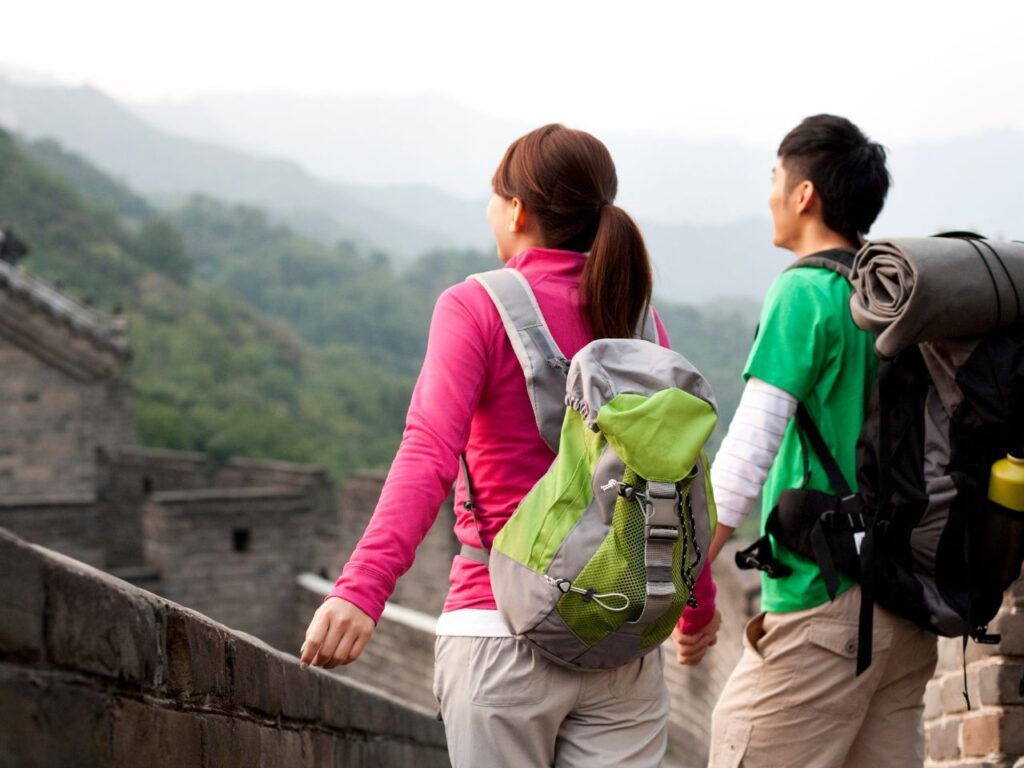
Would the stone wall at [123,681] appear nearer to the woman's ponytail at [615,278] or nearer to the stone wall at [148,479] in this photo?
the woman's ponytail at [615,278]

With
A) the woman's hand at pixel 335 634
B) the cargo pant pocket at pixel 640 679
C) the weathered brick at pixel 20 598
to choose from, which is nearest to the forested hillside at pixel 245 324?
the cargo pant pocket at pixel 640 679

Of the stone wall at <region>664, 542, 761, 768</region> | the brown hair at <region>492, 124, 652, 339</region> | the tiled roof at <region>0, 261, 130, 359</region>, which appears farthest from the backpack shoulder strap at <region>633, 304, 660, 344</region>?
the tiled roof at <region>0, 261, 130, 359</region>

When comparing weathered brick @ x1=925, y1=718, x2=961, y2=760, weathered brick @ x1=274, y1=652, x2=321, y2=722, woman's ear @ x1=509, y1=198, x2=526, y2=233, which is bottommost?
weathered brick @ x1=925, y1=718, x2=961, y2=760

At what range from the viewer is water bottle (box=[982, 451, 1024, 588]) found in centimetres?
295

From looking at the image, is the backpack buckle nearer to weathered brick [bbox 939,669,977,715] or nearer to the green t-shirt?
the green t-shirt

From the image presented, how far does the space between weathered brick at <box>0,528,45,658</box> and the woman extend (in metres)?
0.57

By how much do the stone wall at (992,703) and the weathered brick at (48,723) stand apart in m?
2.75

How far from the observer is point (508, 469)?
2611 millimetres

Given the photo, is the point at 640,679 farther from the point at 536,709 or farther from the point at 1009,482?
the point at 1009,482

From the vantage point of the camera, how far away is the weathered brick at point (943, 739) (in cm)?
435

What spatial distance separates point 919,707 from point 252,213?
105654 mm

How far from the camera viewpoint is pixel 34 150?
9650 centimetres

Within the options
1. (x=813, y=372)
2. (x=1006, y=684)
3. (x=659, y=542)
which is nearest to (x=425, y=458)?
(x=659, y=542)

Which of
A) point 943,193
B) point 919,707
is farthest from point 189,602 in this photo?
point 943,193
